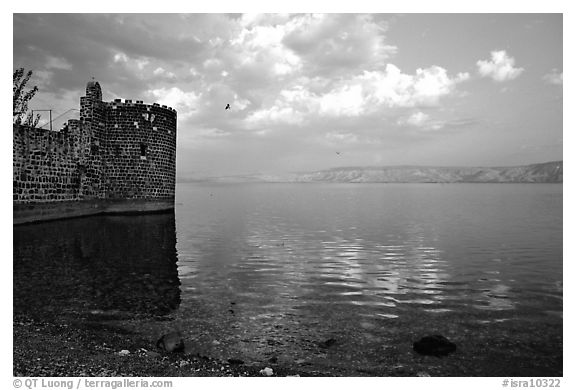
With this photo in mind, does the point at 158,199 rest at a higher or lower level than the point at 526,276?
higher

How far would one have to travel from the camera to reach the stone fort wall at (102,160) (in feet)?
71.6

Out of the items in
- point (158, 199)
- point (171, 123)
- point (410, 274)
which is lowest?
point (410, 274)

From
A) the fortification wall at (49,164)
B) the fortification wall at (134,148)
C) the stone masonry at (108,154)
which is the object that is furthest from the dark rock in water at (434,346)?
the fortification wall at (134,148)

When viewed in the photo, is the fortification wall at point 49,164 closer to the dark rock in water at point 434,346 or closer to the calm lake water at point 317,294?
the calm lake water at point 317,294

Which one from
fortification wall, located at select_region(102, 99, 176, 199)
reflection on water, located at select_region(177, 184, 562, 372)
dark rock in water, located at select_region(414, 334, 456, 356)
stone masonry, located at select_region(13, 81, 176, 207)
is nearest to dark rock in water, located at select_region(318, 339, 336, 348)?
reflection on water, located at select_region(177, 184, 562, 372)

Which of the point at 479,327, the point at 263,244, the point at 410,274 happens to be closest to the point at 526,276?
the point at 410,274

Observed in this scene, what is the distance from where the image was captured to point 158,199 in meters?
28.2

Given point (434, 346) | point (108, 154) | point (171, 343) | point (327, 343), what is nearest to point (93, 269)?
point (171, 343)

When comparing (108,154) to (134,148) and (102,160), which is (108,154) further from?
(134,148)

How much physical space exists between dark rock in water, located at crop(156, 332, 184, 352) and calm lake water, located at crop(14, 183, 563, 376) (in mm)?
291

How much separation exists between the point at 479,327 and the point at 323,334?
3.32 m

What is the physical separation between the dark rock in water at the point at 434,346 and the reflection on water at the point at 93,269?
5.41m

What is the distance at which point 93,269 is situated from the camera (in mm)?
12320
